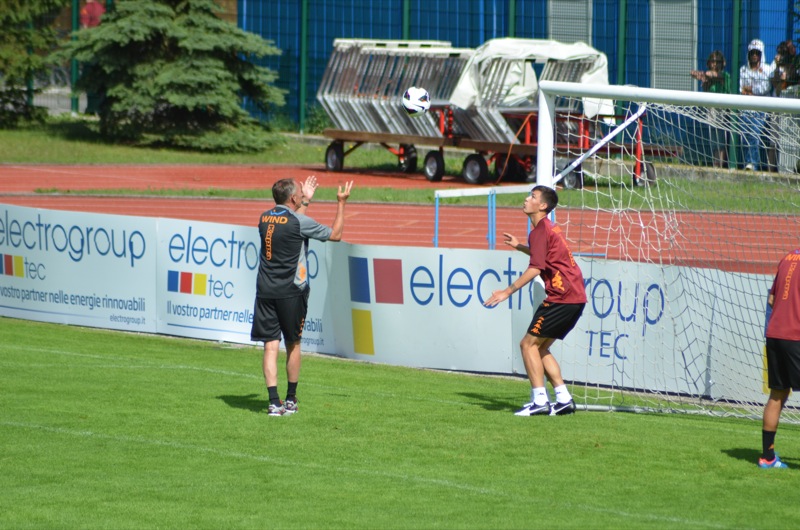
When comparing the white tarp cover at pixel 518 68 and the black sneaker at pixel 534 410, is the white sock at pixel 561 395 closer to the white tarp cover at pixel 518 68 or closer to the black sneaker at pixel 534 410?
the black sneaker at pixel 534 410

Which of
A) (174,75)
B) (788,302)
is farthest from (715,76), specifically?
(788,302)

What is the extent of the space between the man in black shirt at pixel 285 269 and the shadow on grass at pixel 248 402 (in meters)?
0.63

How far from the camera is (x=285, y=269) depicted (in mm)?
10484

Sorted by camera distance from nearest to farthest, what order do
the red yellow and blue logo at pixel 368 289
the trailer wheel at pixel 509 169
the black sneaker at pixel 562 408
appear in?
the black sneaker at pixel 562 408 < the red yellow and blue logo at pixel 368 289 < the trailer wheel at pixel 509 169

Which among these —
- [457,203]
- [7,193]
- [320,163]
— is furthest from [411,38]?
[7,193]

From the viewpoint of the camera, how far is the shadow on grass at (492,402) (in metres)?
11.7

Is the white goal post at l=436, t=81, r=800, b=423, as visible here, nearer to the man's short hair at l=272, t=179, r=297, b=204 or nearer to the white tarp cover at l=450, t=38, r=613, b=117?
the man's short hair at l=272, t=179, r=297, b=204

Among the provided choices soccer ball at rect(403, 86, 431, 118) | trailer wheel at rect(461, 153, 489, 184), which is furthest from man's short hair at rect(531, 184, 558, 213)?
trailer wheel at rect(461, 153, 489, 184)

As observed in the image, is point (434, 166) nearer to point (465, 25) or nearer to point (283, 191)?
point (465, 25)

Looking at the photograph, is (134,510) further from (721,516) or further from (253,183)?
(253,183)

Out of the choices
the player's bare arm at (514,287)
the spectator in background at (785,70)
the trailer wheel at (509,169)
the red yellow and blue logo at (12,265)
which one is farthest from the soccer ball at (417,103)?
the trailer wheel at (509,169)

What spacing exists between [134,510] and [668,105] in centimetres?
664

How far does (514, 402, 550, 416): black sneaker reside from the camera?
11.0 metres

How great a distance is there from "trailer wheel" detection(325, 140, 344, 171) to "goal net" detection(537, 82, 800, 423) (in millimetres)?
17127
